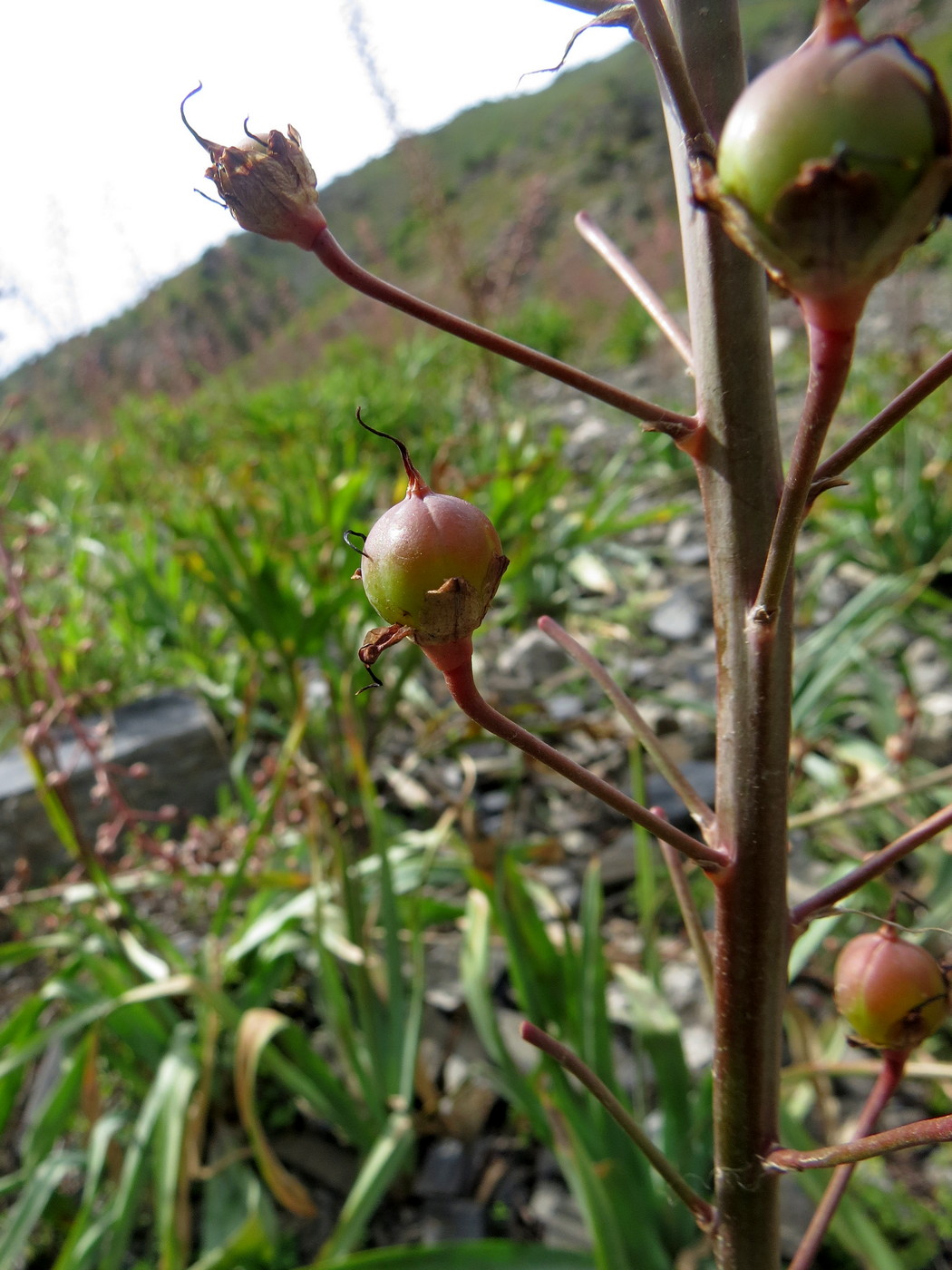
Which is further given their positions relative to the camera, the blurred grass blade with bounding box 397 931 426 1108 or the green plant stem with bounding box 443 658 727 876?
the blurred grass blade with bounding box 397 931 426 1108

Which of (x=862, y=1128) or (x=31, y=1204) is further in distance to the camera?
(x=31, y=1204)

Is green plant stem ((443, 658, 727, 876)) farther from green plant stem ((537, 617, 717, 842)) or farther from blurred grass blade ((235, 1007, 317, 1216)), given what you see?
blurred grass blade ((235, 1007, 317, 1216))

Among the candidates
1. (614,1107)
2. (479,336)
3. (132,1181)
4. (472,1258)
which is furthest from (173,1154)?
(479,336)

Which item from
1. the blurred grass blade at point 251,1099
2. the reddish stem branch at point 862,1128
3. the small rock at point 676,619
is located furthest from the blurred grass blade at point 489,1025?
the small rock at point 676,619

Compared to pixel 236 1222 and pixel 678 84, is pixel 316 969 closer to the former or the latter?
pixel 236 1222

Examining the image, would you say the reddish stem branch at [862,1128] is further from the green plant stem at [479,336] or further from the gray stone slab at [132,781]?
the gray stone slab at [132,781]

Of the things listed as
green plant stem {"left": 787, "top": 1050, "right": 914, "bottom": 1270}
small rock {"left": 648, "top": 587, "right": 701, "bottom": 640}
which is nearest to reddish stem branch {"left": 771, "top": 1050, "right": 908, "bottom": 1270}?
green plant stem {"left": 787, "top": 1050, "right": 914, "bottom": 1270}
